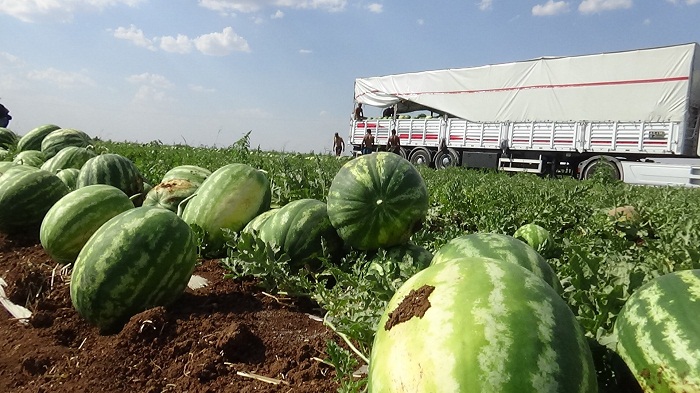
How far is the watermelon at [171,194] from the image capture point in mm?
4574

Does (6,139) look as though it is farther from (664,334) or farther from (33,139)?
(664,334)

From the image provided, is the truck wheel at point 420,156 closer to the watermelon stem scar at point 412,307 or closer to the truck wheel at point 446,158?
the truck wheel at point 446,158

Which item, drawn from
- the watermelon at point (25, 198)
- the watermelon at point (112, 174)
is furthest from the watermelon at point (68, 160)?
the watermelon at point (25, 198)

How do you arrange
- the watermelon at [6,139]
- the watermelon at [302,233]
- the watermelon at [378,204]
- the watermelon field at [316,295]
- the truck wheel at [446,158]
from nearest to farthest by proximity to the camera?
the watermelon field at [316,295] < the watermelon at [378,204] < the watermelon at [302,233] < the watermelon at [6,139] < the truck wheel at [446,158]

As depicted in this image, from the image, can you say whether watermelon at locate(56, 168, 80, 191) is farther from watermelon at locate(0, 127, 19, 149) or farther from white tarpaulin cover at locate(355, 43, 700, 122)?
white tarpaulin cover at locate(355, 43, 700, 122)

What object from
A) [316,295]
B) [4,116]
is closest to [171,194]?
[316,295]

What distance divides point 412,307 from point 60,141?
831cm

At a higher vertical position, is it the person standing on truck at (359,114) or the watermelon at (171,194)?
the person standing on truck at (359,114)

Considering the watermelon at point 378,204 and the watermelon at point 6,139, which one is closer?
the watermelon at point 378,204

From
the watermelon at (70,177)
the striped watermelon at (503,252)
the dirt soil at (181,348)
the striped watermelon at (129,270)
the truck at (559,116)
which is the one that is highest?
the truck at (559,116)

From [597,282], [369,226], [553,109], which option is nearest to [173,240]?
[369,226]

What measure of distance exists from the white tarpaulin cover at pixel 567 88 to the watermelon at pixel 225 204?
15567 millimetres

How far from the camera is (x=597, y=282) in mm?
1983

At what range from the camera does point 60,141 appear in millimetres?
8328
